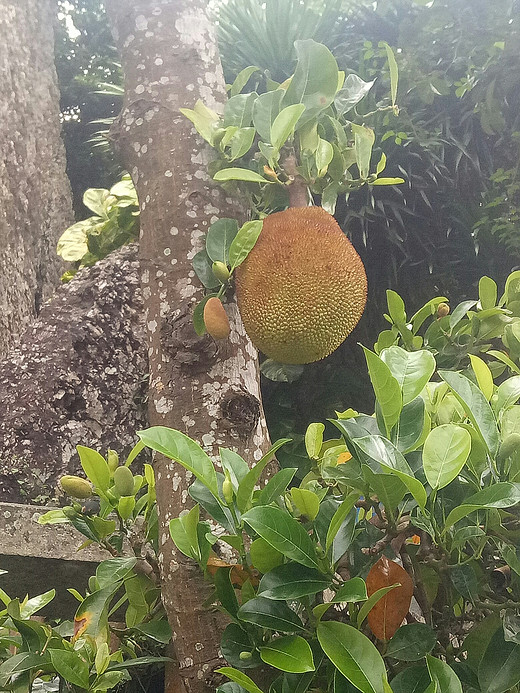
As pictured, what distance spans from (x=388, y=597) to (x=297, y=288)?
0.93 feet

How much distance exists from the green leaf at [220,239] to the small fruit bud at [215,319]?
5cm

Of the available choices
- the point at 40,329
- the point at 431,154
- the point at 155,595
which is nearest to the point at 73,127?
the point at 40,329

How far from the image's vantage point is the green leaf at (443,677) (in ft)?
1.13

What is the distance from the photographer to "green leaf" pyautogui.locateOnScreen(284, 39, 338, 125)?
59 cm

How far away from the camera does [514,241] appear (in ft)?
3.94

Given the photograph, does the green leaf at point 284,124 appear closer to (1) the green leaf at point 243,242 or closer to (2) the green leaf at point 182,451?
(1) the green leaf at point 243,242

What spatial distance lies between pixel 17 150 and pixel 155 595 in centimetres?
117

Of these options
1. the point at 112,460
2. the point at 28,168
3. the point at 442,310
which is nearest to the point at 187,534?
the point at 112,460

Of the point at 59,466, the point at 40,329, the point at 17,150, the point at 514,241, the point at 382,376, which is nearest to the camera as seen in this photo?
the point at 382,376

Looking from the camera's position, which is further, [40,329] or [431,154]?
[431,154]

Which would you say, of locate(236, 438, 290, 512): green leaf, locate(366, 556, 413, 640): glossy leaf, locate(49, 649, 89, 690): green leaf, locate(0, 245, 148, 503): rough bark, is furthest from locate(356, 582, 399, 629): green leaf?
locate(0, 245, 148, 503): rough bark

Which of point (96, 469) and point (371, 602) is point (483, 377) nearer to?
point (371, 602)

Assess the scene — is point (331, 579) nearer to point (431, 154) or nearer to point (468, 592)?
point (468, 592)

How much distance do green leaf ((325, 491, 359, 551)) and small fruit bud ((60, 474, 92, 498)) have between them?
0.85ft
